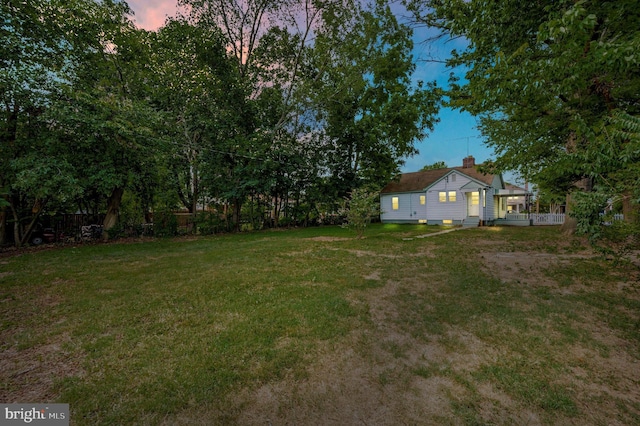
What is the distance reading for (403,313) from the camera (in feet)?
13.5

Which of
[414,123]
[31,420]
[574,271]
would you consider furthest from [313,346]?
[414,123]

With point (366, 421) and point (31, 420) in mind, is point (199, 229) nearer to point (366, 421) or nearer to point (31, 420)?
point (31, 420)

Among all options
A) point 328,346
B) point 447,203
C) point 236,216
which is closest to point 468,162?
point 447,203

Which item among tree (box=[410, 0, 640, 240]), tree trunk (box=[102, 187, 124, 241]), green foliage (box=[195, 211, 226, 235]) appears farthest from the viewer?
green foliage (box=[195, 211, 226, 235])

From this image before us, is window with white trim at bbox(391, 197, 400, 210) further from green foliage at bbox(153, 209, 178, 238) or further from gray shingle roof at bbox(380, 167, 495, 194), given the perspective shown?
green foliage at bbox(153, 209, 178, 238)

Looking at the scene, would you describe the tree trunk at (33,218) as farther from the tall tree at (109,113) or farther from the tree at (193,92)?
the tree at (193,92)

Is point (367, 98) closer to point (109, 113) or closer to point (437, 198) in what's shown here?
point (437, 198)

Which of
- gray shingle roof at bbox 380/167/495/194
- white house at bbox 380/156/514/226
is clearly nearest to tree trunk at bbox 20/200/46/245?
white house at bbox 380/156/514/226

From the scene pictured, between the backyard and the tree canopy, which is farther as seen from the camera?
the tree canopy

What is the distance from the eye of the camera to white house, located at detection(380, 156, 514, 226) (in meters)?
19.0

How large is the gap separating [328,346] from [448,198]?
2015 cm

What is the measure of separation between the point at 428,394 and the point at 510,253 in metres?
8.13

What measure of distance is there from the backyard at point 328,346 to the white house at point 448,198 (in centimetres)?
1363

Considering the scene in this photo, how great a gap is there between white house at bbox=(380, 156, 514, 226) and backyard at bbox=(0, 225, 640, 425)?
44.7 ft
